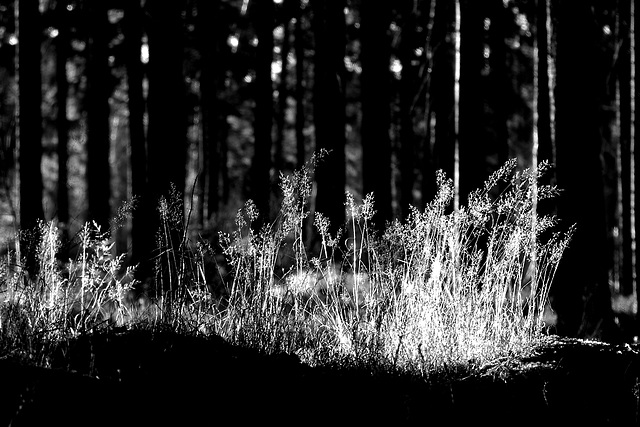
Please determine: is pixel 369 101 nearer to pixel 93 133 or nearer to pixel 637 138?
pixel 637 138

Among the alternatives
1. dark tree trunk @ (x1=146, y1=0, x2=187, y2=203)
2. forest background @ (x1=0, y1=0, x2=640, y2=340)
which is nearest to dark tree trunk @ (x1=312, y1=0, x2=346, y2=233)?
forest background @ (x1=0, y1=0, x2=640, y2=340)

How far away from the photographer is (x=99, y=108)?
40.7 feet

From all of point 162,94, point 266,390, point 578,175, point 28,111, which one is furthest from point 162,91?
point 266,390

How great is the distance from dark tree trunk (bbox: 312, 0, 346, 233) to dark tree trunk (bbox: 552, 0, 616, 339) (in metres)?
3.95

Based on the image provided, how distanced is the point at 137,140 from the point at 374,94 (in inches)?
145

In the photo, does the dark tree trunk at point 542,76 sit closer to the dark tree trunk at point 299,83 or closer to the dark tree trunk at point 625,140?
the dark tree trunk at point 625,140

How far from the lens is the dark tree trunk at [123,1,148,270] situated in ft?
29.9

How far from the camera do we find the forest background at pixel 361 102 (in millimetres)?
6594

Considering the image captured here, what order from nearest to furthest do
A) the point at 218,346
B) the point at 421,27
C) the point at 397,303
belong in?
the point at 218,346
the point at 397,303
the point at 421,27

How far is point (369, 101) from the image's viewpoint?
35.7 feet

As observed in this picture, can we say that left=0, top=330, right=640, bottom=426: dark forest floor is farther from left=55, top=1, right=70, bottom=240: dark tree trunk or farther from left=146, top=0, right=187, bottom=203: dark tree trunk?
left=55, top=1, right=70, bottom=240: dark tree trunk

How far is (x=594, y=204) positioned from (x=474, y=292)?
119 inches

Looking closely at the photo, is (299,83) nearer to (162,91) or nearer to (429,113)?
(429,113)

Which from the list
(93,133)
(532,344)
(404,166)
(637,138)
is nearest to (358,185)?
(404,166)
